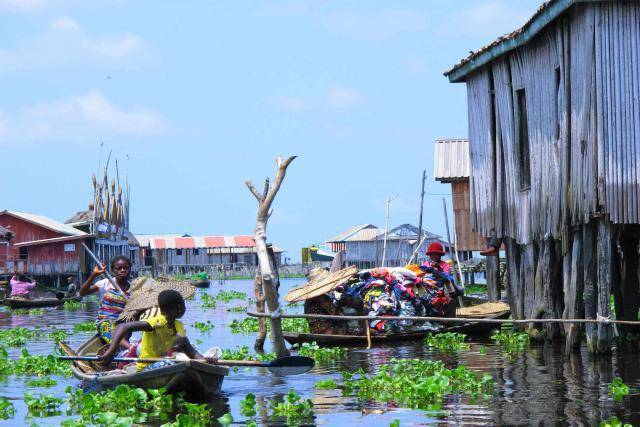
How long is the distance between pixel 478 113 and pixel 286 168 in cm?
732

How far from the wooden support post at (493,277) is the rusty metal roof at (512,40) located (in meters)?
5.63

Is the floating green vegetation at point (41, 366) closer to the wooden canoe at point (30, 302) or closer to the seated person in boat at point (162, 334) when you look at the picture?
the seated person in boat at point (162, 334)

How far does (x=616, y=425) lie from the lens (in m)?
9.26

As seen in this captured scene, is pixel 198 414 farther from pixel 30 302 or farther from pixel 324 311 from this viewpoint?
pixel 30 302

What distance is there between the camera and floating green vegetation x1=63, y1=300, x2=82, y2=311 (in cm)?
3703

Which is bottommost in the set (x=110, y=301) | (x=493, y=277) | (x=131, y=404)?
(x=131, y=404)

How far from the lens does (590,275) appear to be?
49.2ft

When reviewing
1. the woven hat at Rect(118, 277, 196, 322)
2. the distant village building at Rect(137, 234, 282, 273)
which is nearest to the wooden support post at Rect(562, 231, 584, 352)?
the woven hat at Rect(118, 277, 196, 322)

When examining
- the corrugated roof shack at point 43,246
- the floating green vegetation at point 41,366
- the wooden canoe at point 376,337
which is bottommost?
the floating green vegetation at point 41,366

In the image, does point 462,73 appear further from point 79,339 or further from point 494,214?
point 79,339

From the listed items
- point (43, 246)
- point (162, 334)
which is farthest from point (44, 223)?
point (162, 334)

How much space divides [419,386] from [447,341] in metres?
6.03

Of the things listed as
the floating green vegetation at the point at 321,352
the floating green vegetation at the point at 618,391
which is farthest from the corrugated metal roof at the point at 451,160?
the floating green vegetation at the point at 618,391

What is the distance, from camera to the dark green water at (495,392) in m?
10.6
